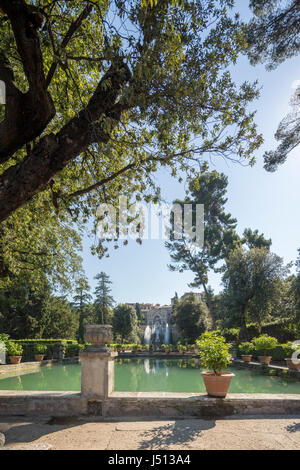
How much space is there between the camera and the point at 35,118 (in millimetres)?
3371

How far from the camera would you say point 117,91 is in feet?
12.4

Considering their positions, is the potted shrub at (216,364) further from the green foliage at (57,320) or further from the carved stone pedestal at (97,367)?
the green foliage at (57,320)

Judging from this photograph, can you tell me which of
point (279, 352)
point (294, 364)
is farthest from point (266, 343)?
point (294, 364)

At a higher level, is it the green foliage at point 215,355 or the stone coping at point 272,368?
the green foliage at point 215,355

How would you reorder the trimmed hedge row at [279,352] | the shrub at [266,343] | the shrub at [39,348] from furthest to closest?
the shrub at [39,348] < the shrub at [266,343] < the trimmed hedge row at [279,352]

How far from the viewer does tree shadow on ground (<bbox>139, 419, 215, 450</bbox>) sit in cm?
307

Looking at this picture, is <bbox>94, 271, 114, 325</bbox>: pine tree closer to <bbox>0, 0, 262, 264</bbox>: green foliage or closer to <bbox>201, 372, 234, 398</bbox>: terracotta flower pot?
<bbox>0, 0, 262, 264</bbox>: green foliage

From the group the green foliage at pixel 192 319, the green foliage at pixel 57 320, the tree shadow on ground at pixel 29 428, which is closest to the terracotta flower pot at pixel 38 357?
the green foliage at pixel 57 320

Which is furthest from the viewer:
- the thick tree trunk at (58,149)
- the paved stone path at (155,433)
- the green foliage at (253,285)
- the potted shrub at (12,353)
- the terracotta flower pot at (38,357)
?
the green foliage at (253,285)

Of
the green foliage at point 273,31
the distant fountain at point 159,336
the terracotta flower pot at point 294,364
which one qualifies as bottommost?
the distant fountain at point 159,336

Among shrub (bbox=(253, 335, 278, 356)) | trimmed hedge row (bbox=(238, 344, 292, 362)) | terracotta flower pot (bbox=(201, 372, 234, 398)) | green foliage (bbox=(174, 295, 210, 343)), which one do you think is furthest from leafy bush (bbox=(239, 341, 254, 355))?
terracotta flower pot (bbox=(201, 372, 234, 398))

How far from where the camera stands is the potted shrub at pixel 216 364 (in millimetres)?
4379

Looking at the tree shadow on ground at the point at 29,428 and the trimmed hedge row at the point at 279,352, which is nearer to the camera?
the tree shadow on ground at the point at 29,428

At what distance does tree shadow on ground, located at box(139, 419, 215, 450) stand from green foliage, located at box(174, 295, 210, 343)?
21252mm
